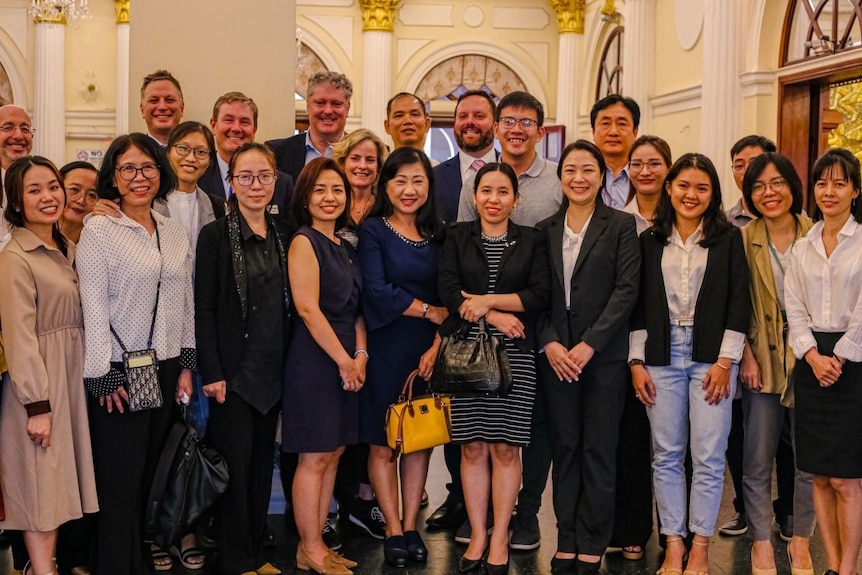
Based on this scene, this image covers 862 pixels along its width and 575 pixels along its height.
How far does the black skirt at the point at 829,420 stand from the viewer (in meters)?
3.78

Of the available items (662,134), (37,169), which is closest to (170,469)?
(37,169)

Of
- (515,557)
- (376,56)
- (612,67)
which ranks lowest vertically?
(515,557)

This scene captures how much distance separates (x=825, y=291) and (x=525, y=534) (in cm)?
172

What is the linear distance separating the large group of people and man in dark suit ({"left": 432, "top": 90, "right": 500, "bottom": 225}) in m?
0.47

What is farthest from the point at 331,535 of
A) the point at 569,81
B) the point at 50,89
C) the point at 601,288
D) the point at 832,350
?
the point at 50,89

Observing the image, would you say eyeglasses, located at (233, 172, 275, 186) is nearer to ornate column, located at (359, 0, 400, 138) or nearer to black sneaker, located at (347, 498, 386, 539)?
black sneaker, located at (347, 498, 386, 539)

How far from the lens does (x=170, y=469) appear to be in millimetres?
3691

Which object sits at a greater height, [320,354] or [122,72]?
[122,72]

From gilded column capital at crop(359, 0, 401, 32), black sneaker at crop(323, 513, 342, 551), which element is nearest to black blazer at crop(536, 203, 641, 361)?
black sneaker at crop(323, 513, 342, 551)

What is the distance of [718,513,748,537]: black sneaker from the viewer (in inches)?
186

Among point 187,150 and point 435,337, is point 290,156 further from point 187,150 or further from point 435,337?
point 435,337

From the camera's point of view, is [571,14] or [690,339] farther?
[571,14]

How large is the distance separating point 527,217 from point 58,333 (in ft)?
6.89

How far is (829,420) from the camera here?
150 inches
